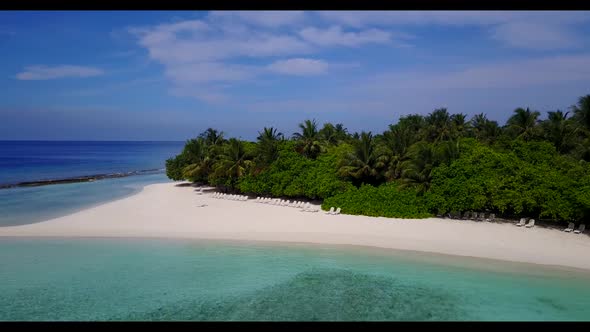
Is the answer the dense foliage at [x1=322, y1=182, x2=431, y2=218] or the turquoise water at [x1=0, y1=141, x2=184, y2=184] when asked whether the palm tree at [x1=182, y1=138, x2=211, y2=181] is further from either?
the turquoise water at [x1=0, y1=141, x2=184, y2=184]

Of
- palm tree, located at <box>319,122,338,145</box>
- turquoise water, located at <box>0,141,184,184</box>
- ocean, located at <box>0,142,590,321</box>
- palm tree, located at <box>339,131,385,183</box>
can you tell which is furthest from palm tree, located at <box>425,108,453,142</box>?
turquoise water, located at <box>0,141,184,184</box>

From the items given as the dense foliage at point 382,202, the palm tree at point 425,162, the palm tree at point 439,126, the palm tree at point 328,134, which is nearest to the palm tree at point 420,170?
the palm tree at point 425,162

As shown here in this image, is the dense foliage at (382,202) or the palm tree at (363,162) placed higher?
the palm tree at (363,162)

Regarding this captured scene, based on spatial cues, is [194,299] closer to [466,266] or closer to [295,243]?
[295,243]

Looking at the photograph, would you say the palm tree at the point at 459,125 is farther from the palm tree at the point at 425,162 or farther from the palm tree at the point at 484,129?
the palm tree at the point at 425,162

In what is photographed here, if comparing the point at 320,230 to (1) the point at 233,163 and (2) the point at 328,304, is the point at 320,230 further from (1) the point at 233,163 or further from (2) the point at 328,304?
(1) the point at 233,163

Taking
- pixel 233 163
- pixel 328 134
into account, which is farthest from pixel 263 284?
pixel 328 134
